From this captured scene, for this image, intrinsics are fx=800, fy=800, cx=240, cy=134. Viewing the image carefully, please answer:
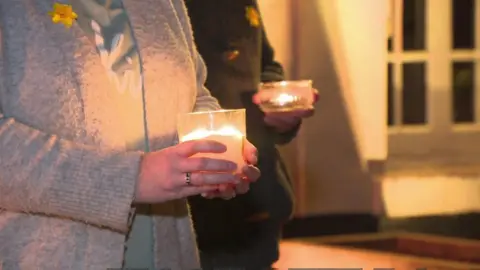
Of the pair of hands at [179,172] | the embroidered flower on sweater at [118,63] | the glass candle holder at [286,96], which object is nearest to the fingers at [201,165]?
the pair of hands at [179,172]

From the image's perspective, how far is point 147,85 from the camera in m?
0.94

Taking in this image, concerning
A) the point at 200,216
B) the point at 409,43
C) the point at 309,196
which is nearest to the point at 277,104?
the point at 200,216

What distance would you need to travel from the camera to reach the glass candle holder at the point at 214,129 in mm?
879

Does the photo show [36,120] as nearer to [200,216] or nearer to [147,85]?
[147,85]

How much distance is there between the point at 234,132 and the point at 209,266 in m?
0.53

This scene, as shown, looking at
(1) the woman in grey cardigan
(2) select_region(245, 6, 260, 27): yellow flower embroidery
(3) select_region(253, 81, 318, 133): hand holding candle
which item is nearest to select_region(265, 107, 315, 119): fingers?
(3) select_region(253, 81, 318, 133): hand holding candle

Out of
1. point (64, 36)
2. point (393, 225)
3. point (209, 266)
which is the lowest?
point (393, 225)

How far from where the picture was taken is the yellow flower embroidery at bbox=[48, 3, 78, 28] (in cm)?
86

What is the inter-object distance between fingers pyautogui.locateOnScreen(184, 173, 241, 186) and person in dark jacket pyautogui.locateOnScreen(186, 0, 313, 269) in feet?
1.64

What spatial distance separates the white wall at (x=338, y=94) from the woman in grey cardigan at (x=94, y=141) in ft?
5.78

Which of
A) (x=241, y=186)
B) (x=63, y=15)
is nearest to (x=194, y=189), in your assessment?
(x=241, y=186)

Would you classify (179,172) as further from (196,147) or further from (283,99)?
(283,99)

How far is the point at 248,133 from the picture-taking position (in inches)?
54.9

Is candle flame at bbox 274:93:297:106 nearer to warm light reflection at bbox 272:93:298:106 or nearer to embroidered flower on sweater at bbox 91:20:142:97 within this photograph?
warm light reflection at bbox 272:93:298:106
